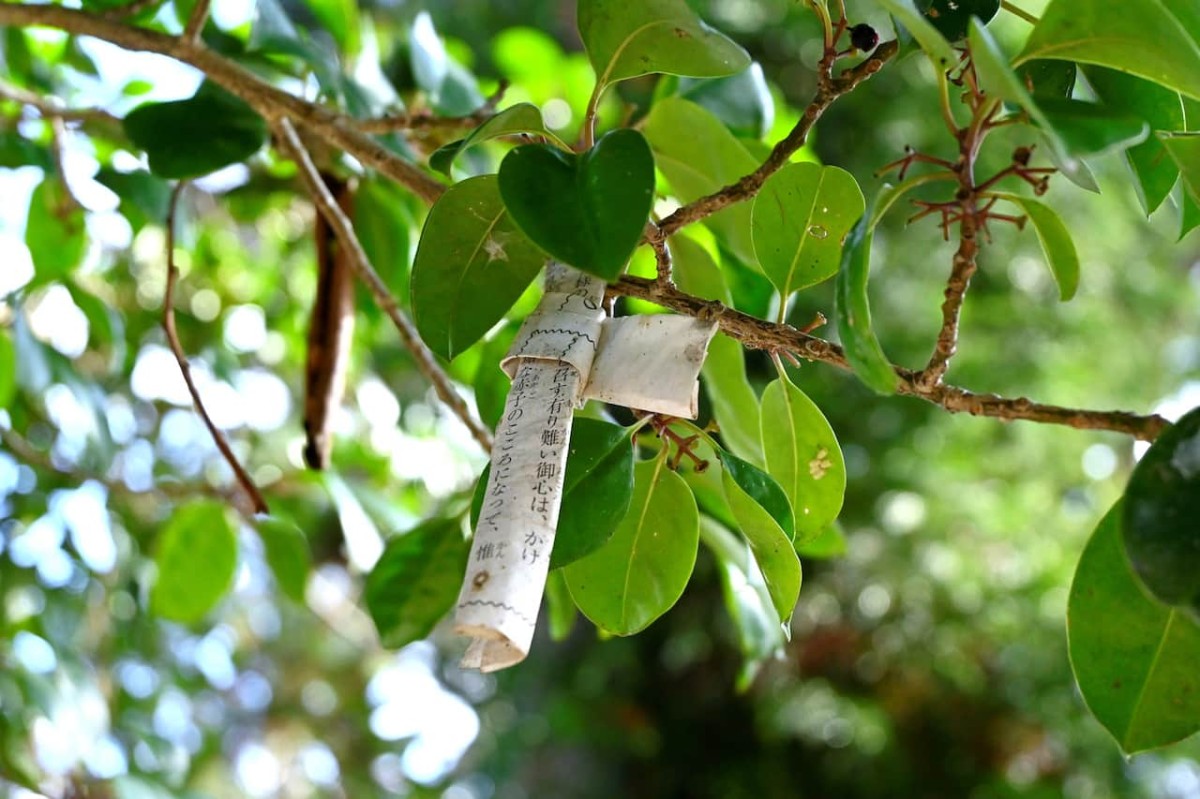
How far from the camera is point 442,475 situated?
1487mm

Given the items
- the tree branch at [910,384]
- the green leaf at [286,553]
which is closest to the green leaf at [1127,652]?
the tree branch at [910,384]

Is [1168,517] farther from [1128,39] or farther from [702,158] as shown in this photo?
[702,158]

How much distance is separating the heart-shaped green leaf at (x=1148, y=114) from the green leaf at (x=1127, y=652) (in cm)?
16

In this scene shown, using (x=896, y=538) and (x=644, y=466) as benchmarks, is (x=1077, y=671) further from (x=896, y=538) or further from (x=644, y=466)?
(x=896, y=538)

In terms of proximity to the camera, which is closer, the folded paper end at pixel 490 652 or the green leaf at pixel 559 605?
the folded paper end at pixel 490 652

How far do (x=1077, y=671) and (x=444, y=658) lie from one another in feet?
6.07

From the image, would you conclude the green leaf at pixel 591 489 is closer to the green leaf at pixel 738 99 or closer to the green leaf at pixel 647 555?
the green leaf at pixel 647 555

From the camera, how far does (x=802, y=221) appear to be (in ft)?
1.72

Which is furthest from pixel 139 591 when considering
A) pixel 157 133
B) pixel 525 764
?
pixel 525 764

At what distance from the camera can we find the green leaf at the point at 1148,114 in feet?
1.62

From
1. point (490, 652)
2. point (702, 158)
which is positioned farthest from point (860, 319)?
point (702, 158)

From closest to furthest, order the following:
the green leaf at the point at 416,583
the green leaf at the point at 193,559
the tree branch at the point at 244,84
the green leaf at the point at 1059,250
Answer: the green leaf at the point at 1059,250 < the tree branch at the point at 244,84 < the green leaf at the point at 416,583 < the green leaf at the point at 193,559

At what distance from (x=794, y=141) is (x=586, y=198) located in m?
0.11

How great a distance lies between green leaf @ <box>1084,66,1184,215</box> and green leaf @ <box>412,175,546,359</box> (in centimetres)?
26
